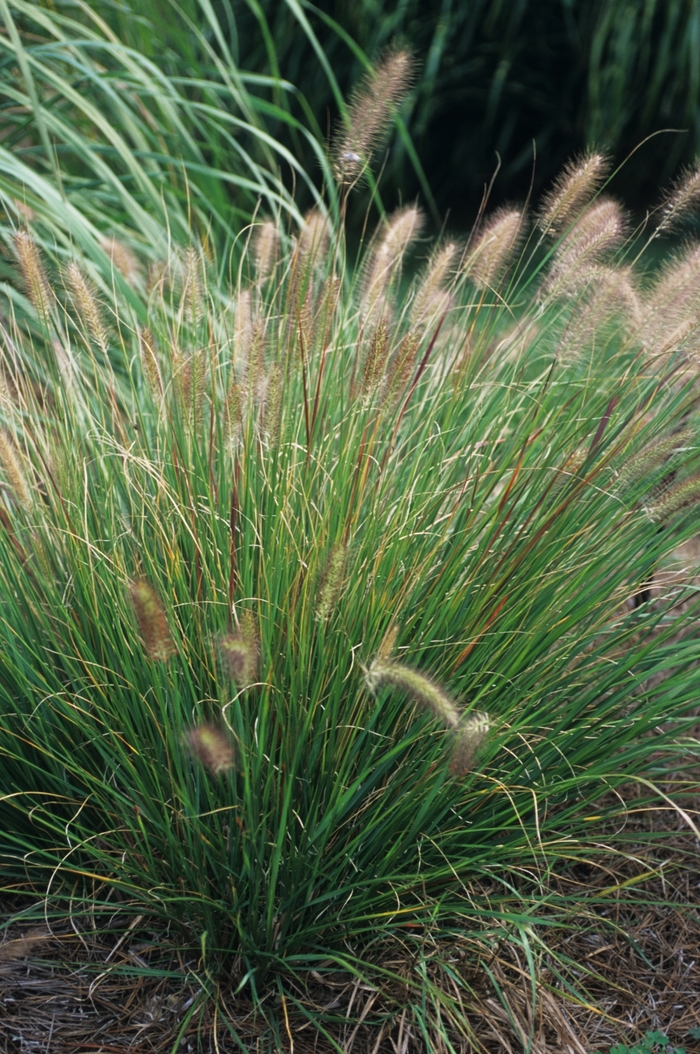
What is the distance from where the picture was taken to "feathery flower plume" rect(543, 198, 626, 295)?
178cm

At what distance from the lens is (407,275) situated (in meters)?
5.52

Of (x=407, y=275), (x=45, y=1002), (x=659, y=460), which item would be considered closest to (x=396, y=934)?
(x=45, y=1002)

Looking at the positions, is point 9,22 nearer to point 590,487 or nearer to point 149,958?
point 590,487

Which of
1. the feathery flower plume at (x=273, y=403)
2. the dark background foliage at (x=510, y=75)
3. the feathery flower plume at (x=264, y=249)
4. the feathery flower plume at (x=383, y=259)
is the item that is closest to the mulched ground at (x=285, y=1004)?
the feathery flower plume at (x=273, y=403)

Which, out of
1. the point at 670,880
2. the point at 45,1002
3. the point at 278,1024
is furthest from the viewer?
the point at 670,880

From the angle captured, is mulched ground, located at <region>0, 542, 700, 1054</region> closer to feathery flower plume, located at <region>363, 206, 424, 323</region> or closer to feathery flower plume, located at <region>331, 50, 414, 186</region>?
feathery flower plume, located at <region>363, 206, 424, 323</region>

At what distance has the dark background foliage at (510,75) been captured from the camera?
533 centimetres

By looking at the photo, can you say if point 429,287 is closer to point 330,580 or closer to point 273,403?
point 273,403

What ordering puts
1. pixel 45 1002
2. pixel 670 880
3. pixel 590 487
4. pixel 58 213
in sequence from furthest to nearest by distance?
1. pixel 58 213
2. pixel 670 880
3. pixel 590 487
4. pixel 45 1002

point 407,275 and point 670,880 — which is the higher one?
point 670,880

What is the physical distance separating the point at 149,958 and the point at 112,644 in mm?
507

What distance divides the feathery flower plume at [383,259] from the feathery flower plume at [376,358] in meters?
0.25

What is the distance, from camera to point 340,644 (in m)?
1.55

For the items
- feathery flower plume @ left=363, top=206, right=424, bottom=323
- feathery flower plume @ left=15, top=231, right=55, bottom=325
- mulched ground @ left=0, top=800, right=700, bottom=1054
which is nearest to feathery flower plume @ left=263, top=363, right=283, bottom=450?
feathery flower plume @ left=363, top=206, right=424, bottom=323
